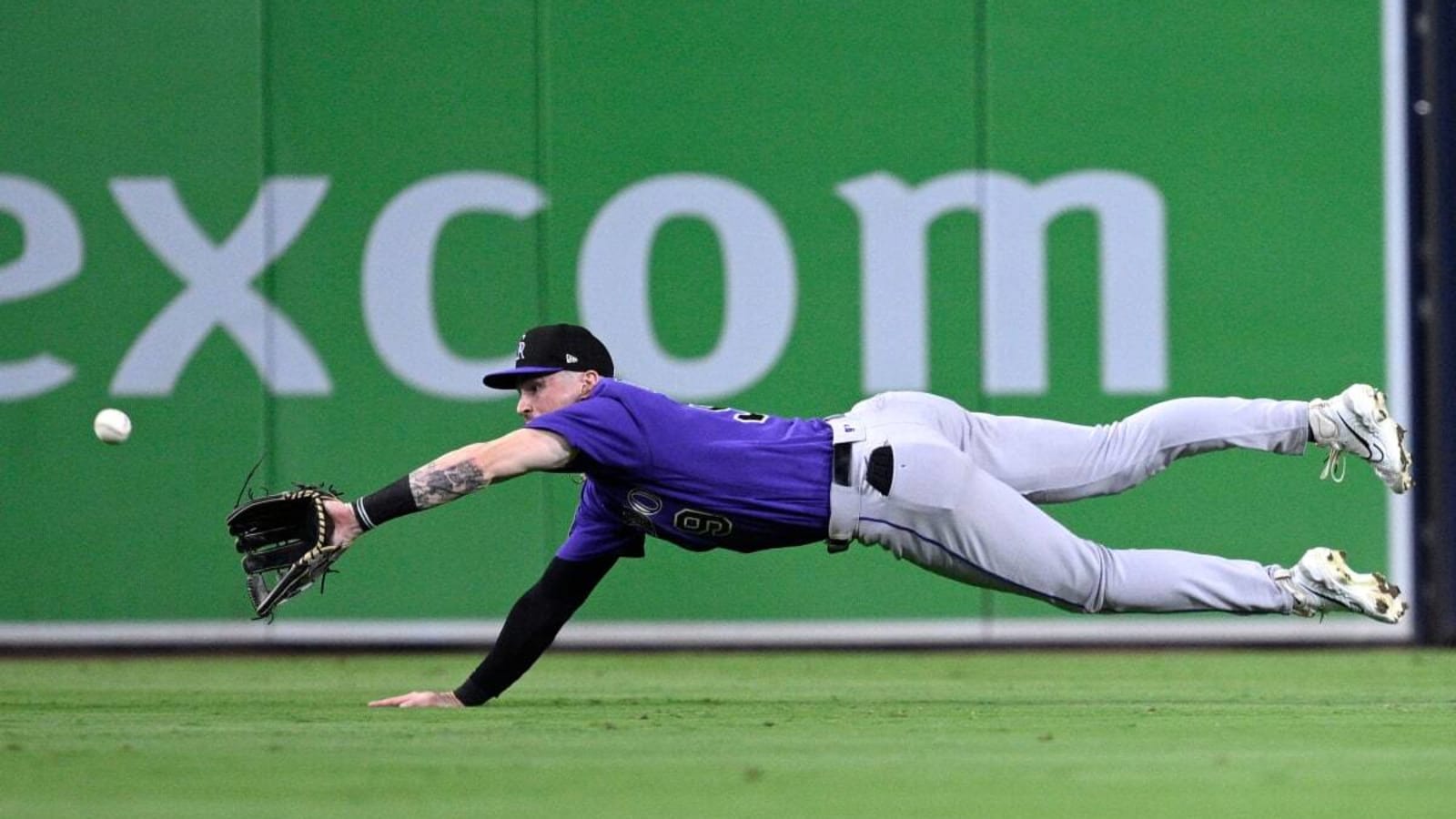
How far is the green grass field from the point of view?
163 inches

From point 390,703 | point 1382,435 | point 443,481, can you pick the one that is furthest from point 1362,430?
point 390,703

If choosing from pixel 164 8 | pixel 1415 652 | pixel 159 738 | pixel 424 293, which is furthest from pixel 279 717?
pixel 1415 652

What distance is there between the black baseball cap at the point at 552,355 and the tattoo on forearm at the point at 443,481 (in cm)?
41

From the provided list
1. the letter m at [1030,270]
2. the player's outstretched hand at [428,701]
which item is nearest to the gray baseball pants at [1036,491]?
the player's outstretched hand at [428,701]

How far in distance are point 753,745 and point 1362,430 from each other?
2.15m

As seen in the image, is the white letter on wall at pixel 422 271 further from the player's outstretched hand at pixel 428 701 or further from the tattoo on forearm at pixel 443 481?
the tattoo on forearm at pixel 443 481

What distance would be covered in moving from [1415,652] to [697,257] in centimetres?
369

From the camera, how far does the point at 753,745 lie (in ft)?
17.2

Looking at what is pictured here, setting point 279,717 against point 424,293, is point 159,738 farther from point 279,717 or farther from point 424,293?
point 424,293

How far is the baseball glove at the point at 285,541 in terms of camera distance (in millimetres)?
5891

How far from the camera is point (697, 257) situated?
9.95 metres

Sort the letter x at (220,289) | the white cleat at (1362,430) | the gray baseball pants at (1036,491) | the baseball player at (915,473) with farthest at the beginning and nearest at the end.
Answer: the letter x at (220,289) → the white cleat at (1362,430) → the gray baseball pants at (1036,491) → the baseball player at (915,473)

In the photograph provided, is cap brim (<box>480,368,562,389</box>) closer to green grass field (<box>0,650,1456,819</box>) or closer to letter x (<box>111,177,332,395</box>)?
green grass field (<box>0,650,1456,819</box>)

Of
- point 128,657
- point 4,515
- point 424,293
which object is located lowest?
point 128,657
